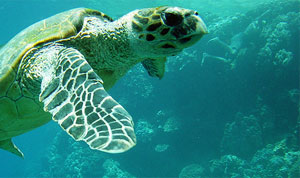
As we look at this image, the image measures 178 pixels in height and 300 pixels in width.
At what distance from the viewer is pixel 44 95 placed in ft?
4.36

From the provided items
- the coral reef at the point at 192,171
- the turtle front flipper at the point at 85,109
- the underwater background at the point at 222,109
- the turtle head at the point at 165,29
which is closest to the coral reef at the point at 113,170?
the underwater background at the point at 222,109

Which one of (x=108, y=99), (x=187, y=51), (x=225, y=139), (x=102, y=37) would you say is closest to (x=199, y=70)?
(x=187, y=51)

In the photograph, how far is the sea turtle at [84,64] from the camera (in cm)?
112

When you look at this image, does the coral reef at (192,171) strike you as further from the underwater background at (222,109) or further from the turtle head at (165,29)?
the turtle head at (165,29)

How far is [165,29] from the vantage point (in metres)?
1.57

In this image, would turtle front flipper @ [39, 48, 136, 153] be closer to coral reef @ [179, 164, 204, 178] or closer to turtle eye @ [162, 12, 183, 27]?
turtle eye @ [162, 12, 183, 27]

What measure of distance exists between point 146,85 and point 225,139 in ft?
15.3

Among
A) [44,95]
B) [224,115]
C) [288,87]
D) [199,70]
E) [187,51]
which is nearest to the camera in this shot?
[44,95]

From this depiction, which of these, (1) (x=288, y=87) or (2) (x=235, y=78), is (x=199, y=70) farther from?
(1) (x=288, y=87)

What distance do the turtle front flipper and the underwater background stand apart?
6.47 m

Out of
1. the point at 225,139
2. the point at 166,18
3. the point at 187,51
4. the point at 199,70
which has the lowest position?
the point at 225,139

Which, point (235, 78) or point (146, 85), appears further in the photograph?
point (146, 85)

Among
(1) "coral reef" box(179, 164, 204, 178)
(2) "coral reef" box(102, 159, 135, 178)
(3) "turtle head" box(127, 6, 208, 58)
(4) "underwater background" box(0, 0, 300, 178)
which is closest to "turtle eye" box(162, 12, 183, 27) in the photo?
(3) "turtle head" box(127, 6, 208, 58)

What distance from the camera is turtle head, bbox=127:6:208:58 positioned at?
1.52 meters
